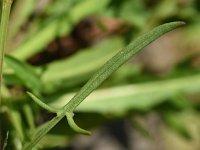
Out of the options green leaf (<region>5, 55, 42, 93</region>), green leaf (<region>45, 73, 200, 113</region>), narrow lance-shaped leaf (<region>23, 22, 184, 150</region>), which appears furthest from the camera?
green leaf (<region>45, 73, 200, 113</region>)

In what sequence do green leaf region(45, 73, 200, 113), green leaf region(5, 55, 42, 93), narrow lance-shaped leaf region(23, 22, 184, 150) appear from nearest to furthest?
narrow lance-shaped leaf region(23, 22, 184, 150)
green leaf region(5, 55, 42, 93)
green leaf region(45, 73, 200, 113)

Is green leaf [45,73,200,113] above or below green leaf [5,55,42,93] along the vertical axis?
below

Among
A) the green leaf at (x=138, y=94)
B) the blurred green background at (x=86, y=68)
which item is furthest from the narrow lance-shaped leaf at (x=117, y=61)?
the green leaf at (x=138, y=94)

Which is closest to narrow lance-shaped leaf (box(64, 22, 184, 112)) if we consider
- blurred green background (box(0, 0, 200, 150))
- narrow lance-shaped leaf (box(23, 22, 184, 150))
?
narrow lance-shaped leaf (box(23, 22, 184, 150))

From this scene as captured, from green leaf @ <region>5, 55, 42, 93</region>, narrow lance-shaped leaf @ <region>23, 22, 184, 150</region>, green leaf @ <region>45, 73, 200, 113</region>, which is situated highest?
narrow lance-shaped leaf @ <region>23, 22, 184, 150</region>

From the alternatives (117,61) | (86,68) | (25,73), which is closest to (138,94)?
(86,68)

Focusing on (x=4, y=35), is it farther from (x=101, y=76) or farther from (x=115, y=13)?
(x=115, y=13)

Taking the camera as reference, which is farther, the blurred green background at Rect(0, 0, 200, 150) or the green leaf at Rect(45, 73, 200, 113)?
the green leaf at Rect(45, 73, 200, 113)

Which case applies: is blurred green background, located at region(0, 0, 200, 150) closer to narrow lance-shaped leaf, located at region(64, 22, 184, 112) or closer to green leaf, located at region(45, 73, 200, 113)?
green leaf, located at region(45, 73, 200, 113)

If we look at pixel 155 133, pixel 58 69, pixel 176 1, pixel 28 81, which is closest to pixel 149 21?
pixel 176 1
